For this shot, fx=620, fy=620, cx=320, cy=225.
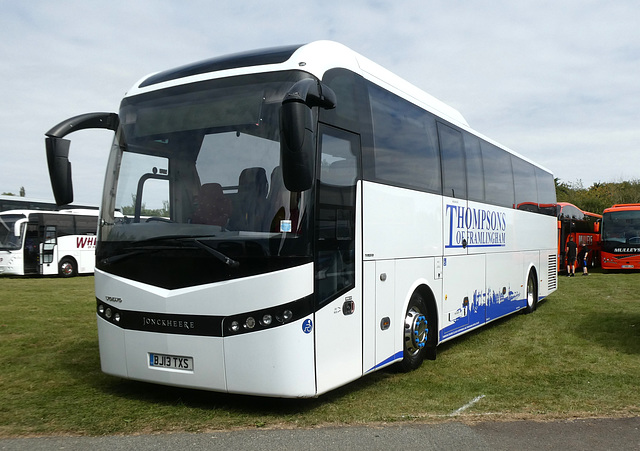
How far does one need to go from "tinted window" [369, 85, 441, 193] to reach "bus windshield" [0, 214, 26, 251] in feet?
73.0

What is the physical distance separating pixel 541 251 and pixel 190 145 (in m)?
11.0

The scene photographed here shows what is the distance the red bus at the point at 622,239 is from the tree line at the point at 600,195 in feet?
113

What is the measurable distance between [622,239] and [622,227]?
60cm

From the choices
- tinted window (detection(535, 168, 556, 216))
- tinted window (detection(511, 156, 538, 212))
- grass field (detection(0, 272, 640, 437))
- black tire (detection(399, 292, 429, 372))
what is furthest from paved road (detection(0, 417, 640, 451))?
tinted window (detection(535, 168, 556, 216))

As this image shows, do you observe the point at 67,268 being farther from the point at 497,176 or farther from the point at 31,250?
the point at 497,176

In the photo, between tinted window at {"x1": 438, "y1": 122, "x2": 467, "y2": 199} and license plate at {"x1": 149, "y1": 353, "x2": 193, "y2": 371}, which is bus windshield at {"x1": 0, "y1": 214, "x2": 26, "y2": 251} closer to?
tinted window at {"x1": 438, "y1": 122, "x2": 467, "y2": 199}

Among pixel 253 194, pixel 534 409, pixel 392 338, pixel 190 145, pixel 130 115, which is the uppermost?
pixel 130 115

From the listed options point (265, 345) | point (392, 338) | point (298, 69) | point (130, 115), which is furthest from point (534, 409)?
point (130, 115)

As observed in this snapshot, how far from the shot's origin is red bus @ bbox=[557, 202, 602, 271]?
1139 inches

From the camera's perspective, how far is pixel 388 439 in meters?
5.31

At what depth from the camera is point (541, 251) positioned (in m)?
14.9

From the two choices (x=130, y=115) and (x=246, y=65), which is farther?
(x=130, y=115)

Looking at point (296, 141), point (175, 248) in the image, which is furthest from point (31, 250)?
point (296, 141)

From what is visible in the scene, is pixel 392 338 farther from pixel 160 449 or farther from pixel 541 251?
pixel 541 251
